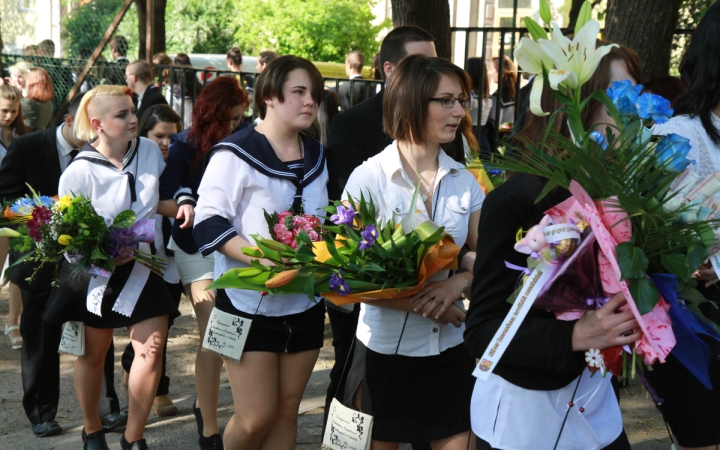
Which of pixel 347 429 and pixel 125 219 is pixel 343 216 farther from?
pixel 125 219

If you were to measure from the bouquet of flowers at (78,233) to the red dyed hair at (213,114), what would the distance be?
70 centimetres

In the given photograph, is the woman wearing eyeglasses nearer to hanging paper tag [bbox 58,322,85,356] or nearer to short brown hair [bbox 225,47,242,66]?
hanging paper tag [bbox 58,322,85,356]

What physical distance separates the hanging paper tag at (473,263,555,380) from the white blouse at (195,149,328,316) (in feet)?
6.29

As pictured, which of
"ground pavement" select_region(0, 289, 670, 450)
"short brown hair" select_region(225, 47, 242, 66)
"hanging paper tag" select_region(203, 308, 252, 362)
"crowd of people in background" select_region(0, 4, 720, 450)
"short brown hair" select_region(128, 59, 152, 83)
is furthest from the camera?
"short brown hair" select_region(225, 47, 242, 66)

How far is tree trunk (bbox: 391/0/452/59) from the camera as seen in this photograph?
8.05 metres

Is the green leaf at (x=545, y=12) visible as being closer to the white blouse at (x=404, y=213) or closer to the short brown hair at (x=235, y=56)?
the white blouse at (x=404, y=213)

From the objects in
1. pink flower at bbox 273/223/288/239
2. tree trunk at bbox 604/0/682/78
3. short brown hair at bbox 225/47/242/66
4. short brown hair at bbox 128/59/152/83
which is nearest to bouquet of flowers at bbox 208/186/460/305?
pink flower at bbox 273/223/288/239

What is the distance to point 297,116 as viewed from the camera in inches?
161

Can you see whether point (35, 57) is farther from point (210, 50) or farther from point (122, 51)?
point (210, 50)

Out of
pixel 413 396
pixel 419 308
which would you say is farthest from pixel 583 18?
pixel 413 396

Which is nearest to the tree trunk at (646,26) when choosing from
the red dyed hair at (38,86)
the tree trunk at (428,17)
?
the tree trunk at (428,17)

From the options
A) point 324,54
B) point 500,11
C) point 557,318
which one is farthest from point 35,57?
point 500,11

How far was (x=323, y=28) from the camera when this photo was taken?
28.0m

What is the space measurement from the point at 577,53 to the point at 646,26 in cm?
502
